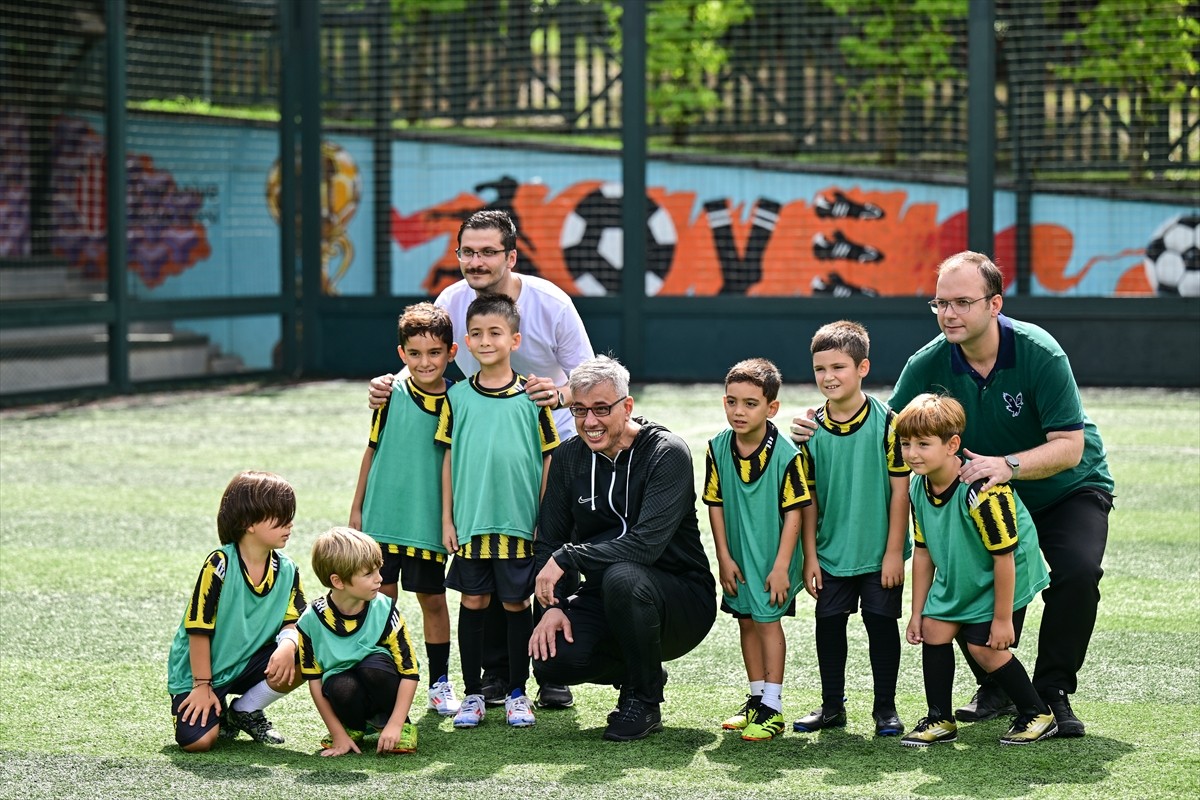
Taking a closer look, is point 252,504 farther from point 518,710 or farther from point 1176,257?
point 1176,257

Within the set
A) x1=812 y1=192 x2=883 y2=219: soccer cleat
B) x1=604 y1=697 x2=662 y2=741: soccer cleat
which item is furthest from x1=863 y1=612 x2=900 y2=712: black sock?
x1=812 y1=192 x2=883 y2=219: soccer cleat

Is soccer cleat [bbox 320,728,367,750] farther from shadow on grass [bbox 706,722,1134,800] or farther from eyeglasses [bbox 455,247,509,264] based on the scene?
eyeglasses [bbox 455,247,509,264]

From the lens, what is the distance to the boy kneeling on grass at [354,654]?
15.0 ft

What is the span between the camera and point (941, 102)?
1493cm

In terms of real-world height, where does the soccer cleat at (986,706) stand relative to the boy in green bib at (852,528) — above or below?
below

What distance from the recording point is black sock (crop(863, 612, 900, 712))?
4758mm

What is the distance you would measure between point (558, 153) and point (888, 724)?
11644 millimetres

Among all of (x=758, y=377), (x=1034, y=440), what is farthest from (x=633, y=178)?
(x=758, y=377)

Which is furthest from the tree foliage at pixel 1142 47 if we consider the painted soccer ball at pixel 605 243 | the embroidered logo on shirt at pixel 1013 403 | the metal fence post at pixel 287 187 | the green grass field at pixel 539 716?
the embroidered logo on shirt at pixel 1013 403

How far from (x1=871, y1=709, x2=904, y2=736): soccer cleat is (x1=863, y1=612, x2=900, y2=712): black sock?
0.05ft

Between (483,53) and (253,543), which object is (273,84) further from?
(253,543)

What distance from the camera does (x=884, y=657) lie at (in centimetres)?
476

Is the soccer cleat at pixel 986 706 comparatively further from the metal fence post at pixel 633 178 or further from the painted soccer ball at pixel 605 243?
the painted soccer ball at pixel 605 243

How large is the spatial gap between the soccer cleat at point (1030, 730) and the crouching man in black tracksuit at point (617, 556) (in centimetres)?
101
